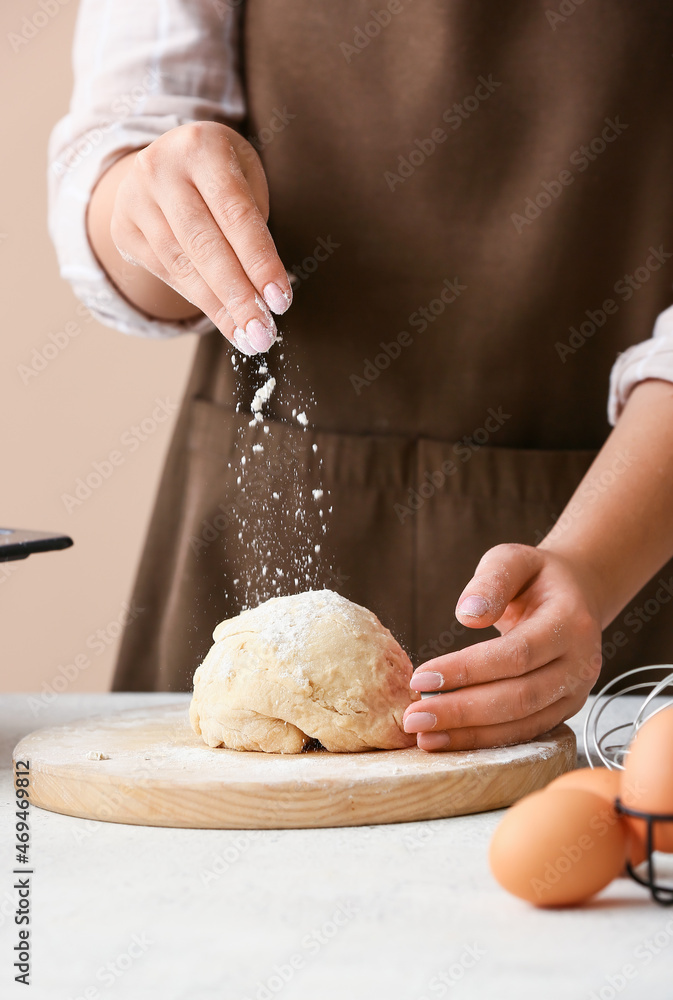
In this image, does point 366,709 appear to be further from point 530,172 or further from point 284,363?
point 530,172

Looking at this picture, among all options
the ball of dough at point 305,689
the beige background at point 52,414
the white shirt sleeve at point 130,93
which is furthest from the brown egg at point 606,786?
the beige background at point 52,414

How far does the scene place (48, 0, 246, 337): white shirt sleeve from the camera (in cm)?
150

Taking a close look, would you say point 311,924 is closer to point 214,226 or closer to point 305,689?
point 305,689

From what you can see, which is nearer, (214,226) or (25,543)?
(25,543)

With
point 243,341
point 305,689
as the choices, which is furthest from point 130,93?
point 305,689

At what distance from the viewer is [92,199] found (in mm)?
1452

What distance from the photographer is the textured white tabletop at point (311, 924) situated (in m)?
0.56

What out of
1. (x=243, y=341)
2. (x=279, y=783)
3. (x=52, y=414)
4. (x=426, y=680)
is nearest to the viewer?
(x=279, y=783)

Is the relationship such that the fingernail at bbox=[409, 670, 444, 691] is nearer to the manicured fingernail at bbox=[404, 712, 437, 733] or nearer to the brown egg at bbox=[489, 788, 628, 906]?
the manicured fingernail at bbox=[404, 712, 437, 733]

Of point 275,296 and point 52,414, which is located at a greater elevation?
point 275,296

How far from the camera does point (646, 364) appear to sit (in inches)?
52.7

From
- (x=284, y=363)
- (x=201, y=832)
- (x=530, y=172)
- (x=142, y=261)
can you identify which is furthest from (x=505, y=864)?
(x=530, y=172)

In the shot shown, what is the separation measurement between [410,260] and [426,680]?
0.88m

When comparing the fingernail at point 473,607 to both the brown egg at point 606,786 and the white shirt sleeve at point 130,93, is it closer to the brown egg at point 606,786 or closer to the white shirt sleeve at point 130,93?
the brown egg at point 606,786
